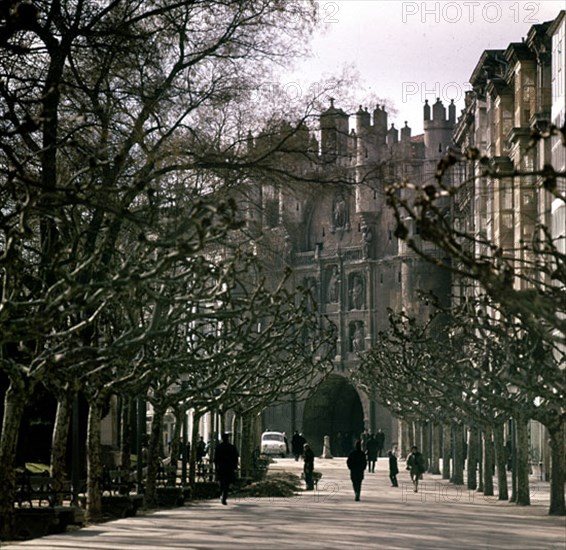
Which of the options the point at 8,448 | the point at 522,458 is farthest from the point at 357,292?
the point at 8,448

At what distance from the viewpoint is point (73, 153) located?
117ft

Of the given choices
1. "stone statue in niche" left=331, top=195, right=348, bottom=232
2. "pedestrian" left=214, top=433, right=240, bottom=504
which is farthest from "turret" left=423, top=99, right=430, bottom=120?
"pedestrian" left=214, top=433, right=240, bottom=504

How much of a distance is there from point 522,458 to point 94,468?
13.8 metres

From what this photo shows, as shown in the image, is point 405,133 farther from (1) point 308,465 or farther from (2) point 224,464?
(2) point 224,464

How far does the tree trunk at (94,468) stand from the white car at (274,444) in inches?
3315

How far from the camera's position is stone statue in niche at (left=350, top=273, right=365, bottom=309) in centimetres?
13988

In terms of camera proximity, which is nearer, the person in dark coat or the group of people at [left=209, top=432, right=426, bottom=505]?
the group of people at [left=209, top=432, right=426, bottom=505]

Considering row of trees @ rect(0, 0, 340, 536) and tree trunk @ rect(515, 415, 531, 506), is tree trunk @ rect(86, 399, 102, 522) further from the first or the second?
tree trunk @ rect(515, 415, 531, 506)

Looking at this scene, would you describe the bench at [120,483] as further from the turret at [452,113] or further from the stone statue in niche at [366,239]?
the stone statue in niche at [366,239]

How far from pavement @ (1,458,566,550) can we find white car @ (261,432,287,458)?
227 feet

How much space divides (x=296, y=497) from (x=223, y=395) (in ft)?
16.9

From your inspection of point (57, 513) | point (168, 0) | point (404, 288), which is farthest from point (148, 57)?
point (404, 288)

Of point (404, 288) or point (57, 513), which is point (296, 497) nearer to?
point (57, 513)

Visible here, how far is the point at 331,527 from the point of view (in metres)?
33.4
